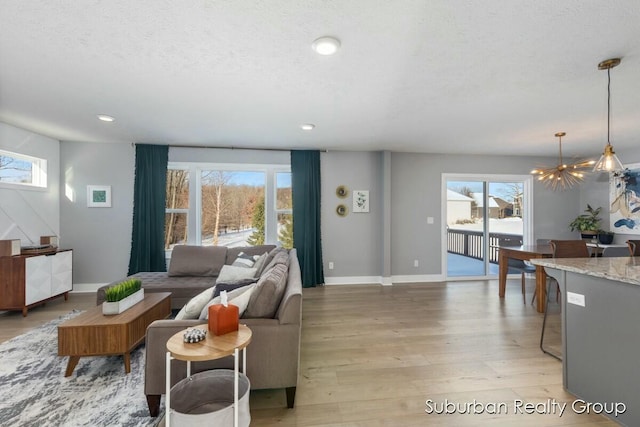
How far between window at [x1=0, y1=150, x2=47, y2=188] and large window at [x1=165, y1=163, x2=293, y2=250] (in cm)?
171

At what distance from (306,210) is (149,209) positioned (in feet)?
8.63

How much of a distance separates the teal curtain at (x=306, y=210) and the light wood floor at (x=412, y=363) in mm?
983

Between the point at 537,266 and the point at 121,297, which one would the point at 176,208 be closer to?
the point at 121,297

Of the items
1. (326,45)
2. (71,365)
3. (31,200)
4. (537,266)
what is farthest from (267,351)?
(31,200)

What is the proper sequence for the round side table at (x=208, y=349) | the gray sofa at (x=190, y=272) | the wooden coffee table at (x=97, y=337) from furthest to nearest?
1. the gray sofa at (x=190, y=272)
2. the wooden coffee table at (x=97, y=337)
3. the round side table at (x=208, y=349)

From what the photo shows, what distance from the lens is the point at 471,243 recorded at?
564 centimetres

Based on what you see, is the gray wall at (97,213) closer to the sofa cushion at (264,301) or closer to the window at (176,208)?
the window at (176,208)

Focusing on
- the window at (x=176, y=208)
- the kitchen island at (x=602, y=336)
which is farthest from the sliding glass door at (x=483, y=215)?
the window at (x=176, y=208)

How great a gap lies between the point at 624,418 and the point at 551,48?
2420 mm

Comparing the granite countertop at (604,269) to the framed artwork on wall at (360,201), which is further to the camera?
the framed artwork on wall at (360,201)

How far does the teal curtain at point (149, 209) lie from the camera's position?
4430mm

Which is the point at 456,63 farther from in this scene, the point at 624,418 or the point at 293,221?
the point at 293,221

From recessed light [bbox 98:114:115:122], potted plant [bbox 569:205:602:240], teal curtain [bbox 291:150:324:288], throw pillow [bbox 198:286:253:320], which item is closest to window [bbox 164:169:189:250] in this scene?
recessed light [bbox 98:114:115:122]

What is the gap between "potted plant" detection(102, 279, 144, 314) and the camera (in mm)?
2365
